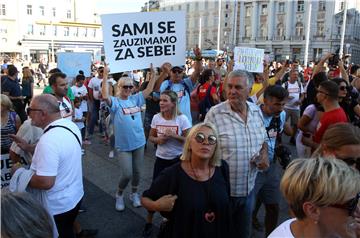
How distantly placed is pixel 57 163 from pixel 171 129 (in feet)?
5.60

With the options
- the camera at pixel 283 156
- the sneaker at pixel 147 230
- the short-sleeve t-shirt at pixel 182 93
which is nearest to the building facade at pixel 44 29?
the short-sleeve t-shirt at pixel 182 93

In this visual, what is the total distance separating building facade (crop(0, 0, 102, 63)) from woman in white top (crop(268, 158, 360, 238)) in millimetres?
55069

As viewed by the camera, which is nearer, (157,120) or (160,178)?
(160,178)

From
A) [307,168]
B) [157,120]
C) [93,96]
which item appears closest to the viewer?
[307,168]

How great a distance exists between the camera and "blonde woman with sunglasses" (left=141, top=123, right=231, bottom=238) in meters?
2.35

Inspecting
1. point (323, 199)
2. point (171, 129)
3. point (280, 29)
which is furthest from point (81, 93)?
point (280, 29)

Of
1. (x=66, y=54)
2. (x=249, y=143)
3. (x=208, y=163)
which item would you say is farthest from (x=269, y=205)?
(x=66, y=54)

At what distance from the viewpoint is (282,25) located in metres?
70.8

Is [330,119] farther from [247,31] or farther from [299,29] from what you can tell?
[247,31]

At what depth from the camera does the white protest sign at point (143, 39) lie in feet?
14.7

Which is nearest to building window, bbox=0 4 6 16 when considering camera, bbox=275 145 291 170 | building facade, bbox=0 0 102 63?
building facade, bbox=0 0 102 63

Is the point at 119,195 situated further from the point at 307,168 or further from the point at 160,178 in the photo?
the point at 307,168

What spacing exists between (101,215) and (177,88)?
7.62ft

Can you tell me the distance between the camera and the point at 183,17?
490 centimetres
